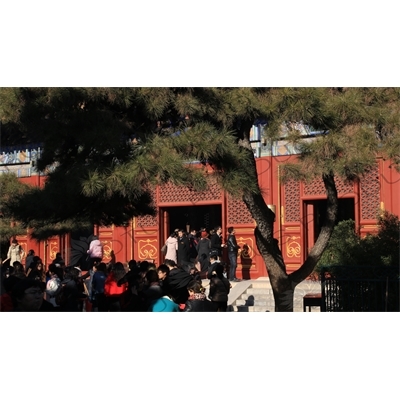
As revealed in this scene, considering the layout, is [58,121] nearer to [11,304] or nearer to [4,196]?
[4,196]

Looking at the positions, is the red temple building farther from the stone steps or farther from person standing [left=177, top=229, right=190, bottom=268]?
the stone steps

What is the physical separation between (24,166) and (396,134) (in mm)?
14208

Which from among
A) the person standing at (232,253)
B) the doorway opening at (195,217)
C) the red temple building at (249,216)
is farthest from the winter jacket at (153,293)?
the doorway opening at (195,217)

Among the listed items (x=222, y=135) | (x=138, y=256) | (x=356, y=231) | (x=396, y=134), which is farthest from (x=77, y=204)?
(x=138, y=256)

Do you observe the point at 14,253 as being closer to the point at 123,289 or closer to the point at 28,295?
the point at 123,289

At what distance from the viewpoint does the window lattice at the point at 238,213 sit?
1950 cm

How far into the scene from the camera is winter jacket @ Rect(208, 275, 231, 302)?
12234mm

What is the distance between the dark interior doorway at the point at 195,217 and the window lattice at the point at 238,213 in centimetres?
209

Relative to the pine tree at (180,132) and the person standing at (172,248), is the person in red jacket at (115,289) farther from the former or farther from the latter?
the person standing at (172,248)

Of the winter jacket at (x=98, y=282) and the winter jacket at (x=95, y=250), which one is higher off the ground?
the winter jacket at (x=95, y=250)

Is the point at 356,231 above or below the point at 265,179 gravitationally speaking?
below

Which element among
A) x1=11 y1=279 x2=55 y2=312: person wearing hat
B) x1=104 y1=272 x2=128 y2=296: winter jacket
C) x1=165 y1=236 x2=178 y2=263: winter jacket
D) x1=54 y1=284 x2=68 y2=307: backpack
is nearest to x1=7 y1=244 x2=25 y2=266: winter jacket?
x1=165 y1=236 x2=178 y2=263: winter jacket

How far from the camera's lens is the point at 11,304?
7.22m

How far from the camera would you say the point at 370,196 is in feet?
58.1
